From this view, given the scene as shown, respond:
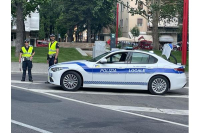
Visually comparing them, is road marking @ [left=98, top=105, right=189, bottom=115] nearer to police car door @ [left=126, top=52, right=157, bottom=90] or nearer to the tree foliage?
police car door @ [left=126, top=52, right=157, bottom=90]

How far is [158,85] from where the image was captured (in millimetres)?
12352

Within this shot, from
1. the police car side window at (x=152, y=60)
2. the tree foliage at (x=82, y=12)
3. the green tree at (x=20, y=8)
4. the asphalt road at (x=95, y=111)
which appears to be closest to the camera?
the asphalt road at (x=95, y=111)

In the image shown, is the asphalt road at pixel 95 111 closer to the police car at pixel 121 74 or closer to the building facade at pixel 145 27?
the police car at pixel 121 74

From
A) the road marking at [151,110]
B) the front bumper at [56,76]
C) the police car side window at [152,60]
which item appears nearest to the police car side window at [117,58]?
the police car side window at [152,60]

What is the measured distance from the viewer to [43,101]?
10.1 m

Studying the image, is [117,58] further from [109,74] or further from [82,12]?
[82,12]

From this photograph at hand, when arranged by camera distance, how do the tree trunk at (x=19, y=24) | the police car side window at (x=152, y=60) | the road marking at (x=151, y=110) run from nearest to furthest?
1. the road marking at (x=151, y=110)
2. the police car side window at (x=152, y=60)
3. the tree trunk at (x=19, y=24)

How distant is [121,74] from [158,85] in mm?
1289

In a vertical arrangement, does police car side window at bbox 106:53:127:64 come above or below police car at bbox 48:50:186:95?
above

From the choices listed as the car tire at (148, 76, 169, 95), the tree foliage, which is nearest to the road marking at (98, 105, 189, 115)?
the car tire at (148, 76, 169, 95)

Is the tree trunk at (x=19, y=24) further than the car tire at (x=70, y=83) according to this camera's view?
Yes

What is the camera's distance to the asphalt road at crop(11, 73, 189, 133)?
24.6ft

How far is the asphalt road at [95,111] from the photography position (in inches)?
295
